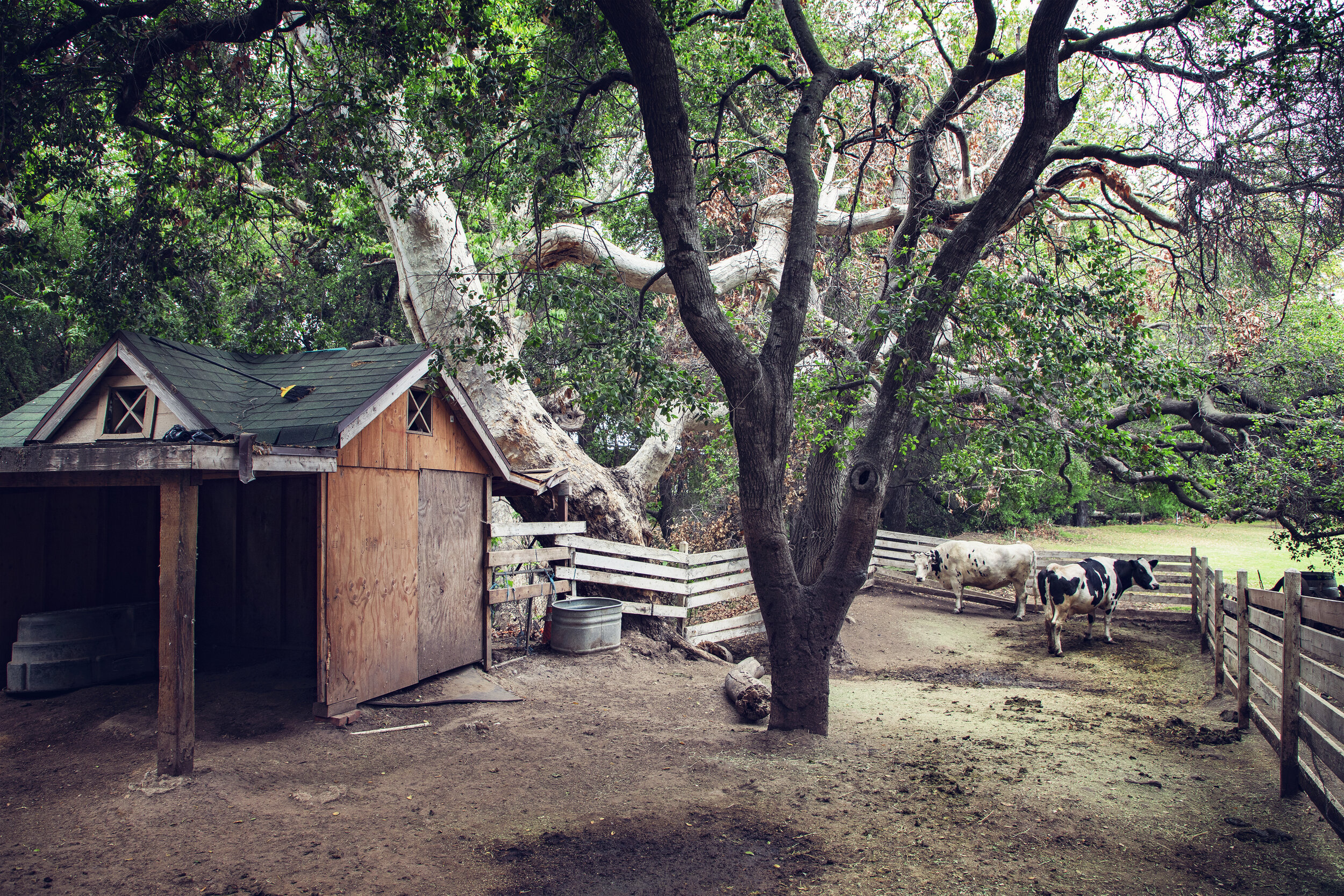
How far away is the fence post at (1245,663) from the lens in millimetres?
6562

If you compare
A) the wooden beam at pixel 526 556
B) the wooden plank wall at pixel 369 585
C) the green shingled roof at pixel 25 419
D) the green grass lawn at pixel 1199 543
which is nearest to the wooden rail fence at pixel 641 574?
the wooden beam at pixel 526 556

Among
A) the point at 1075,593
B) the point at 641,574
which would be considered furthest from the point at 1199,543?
the point at 641,574

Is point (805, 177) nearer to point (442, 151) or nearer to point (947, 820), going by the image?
point (442, 151)

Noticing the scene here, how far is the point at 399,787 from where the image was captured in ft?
18.0

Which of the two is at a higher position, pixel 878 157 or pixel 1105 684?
pixel 878 157

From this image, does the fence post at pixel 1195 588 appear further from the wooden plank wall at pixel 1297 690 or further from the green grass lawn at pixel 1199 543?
the wooden plank wall at pixel 1297 690

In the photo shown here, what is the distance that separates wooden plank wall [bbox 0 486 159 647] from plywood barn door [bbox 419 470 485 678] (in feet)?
11.7

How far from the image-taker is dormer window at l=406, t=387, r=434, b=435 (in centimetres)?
785

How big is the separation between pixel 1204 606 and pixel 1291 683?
7.08 meters

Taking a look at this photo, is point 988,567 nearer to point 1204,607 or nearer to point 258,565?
point 1204,607

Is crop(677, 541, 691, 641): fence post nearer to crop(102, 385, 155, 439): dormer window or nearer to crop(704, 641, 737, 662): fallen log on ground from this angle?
crop(704, 641, 737, 662): fallen log on ground

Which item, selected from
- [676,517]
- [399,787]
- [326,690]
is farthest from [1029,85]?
[676,517]

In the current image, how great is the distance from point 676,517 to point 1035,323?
597 inches

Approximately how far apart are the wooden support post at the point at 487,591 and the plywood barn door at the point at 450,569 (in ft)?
0.13
